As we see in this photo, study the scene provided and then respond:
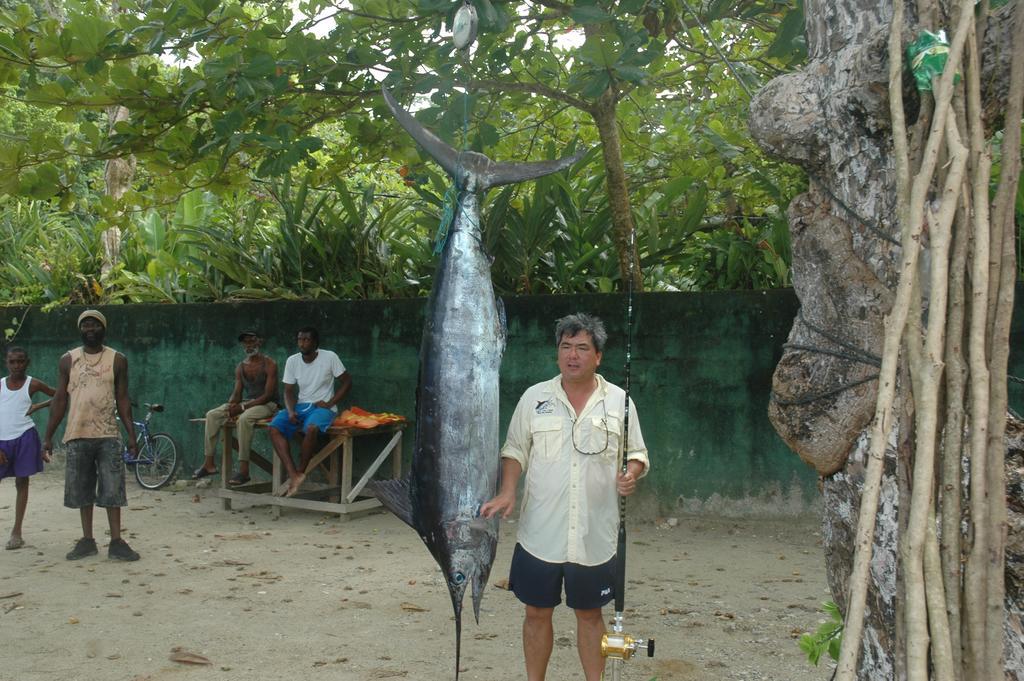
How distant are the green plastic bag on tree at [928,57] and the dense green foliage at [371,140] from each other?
5.38ft

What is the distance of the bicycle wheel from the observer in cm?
964

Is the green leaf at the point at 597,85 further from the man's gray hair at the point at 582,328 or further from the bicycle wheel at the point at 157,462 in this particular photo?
the bicycle wheel at the point at 157,462

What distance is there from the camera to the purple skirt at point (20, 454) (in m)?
6.81

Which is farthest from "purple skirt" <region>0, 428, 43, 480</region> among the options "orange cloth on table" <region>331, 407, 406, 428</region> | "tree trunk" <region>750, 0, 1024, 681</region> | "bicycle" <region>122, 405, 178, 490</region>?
"tree trunk" <region>750, 0, 1024, 681</region>

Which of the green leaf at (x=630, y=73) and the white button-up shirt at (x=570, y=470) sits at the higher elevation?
the green leaf at (x=630, y=73)

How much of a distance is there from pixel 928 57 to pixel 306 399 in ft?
22.1

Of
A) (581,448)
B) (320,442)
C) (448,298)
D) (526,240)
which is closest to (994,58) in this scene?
(448,298)

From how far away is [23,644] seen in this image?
468cm

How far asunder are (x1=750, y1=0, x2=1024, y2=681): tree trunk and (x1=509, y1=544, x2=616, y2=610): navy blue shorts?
4.04ft

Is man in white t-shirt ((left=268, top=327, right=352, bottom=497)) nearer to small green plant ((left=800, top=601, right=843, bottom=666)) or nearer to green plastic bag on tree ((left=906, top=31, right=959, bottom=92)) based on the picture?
small green plant ((left=800, top=601, right=843, bottom=666))

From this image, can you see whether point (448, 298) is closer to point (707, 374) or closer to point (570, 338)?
point (570, 338)

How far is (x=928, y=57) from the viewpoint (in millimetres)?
1988

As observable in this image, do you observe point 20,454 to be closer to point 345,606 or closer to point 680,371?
point 345,606

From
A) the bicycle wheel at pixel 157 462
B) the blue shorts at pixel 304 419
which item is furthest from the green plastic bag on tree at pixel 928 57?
the bicycle wheel at pixel 157 462
